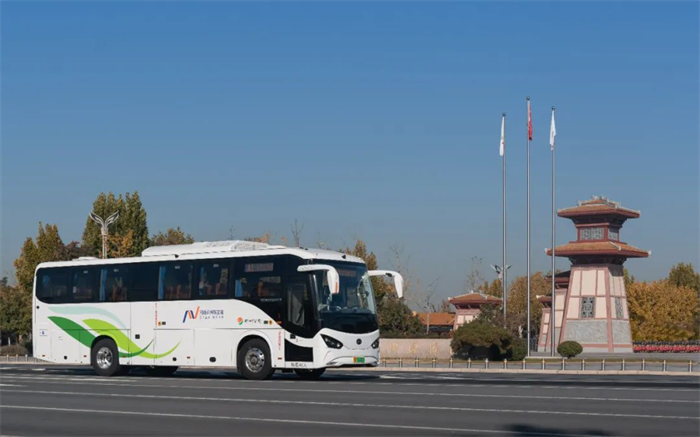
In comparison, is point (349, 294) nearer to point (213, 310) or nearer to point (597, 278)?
point (213, 310)

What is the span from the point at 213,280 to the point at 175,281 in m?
1.39

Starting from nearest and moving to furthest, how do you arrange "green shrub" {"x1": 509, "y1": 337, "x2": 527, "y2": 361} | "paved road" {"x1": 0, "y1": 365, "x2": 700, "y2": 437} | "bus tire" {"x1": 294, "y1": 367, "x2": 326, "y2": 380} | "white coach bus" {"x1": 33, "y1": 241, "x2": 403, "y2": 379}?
"paved road" {"x1": 0, "y1": 365, "x2": 700, "y2": 437} < "white coach bus" {"x1": 33, "y1": 241, "x2": 403, "y2": 379} < "bus tire" {"x1": 294, "y1": 367, "x2": 326, "y2": 380} < "green shrub" {"x1": 509, "y1": 337, "x2": 527, "y2": 361}

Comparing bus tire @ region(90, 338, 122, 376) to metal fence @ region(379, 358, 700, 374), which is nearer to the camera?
bus tire @ region(90, 338, 122, 376)

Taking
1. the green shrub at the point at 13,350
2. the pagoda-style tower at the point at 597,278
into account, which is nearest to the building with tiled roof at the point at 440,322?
the pagoda-style tower at the point at 597,278

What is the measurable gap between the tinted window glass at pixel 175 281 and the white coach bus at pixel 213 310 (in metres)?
0.03

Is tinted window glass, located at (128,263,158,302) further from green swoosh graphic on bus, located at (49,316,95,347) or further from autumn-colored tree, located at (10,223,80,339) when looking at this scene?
autumn-colored tree, located at (10,223,80,339)

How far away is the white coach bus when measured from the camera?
24.4 meters

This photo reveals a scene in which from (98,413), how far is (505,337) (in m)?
40.3

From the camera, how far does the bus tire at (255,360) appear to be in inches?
978

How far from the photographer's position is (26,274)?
76938mm

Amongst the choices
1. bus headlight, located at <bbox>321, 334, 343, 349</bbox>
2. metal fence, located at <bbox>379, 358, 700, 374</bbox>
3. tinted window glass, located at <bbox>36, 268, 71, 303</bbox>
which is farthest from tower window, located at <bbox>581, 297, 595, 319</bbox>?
bus headlight, located at <bbox>321, 334, 343, 349</bbox>

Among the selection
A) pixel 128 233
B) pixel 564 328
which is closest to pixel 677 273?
pixel 564 328

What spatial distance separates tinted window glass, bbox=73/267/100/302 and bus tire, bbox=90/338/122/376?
1.31 m

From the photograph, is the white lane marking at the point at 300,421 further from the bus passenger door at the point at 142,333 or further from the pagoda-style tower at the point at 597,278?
the pagoda-style tower at the point at 597,278
